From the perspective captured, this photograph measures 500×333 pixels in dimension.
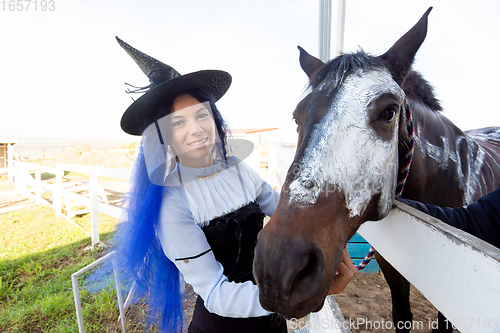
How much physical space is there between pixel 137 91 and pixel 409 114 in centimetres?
157

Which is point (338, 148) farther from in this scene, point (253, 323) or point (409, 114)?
point (253, 323)

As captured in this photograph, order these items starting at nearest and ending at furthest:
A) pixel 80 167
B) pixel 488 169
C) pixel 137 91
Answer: pixel 137 91 < pixel 488 169 < pixel 80 167

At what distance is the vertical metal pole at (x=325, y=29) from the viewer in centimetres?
309

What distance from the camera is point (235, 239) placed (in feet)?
4.44

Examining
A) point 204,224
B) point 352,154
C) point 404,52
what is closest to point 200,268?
point 204,224

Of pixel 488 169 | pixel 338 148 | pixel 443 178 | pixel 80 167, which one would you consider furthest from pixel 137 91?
pixel 80 167

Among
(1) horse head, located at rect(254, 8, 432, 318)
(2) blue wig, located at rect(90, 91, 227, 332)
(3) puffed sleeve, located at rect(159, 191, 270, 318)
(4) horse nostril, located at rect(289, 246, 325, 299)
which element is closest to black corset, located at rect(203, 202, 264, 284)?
(3) puffed sleeve, located at rect(159, 191, 270, 318)

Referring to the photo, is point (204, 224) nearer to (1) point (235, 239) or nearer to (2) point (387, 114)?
(1) point (235, 239)

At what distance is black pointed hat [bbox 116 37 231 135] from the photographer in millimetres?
1410

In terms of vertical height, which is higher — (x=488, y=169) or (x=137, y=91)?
(x=137, y=91)

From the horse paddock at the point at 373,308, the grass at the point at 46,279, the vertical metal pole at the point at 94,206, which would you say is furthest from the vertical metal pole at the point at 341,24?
the vertical metal pole at the point at 94,206

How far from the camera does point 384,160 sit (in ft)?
3.65

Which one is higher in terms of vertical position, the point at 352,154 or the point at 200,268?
the point at 352,154

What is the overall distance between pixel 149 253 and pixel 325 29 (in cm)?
320
